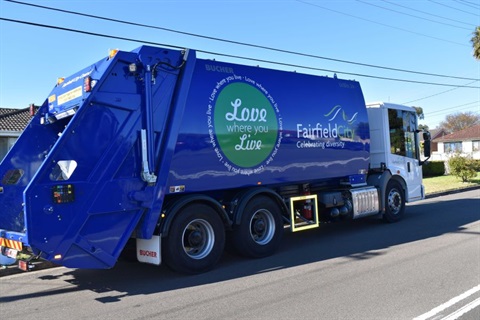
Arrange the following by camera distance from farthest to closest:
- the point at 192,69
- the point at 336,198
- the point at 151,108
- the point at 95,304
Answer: the point at 336,198 < the point at 192,69 < the point at 151,108 < the point at 95,304

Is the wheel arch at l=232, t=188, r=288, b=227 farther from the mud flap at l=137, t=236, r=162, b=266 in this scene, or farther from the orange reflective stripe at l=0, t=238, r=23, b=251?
the orange reflective stripe at l=0, t=238, r=23, b=251

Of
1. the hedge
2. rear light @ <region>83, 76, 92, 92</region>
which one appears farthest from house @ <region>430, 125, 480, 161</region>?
rear light @ <region>83, 76, 92, 92</region>

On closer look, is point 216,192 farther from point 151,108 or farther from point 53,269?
point 53,269

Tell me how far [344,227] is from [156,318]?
23.5 ft

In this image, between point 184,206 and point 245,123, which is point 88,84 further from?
point 245,123

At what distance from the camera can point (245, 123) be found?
754 centimetres

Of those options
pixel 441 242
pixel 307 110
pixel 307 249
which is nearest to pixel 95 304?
pixel 307 249

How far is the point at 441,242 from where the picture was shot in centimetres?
847

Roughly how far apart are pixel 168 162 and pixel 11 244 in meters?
2.44

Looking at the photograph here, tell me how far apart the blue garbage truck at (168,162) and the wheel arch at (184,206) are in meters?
0.02

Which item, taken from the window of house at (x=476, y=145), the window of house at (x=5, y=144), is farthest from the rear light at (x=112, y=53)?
the window of house at (x=476, y=145)

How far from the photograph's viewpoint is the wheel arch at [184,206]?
6371 millimetres

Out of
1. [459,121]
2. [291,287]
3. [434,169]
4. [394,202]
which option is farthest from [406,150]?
[459,121]

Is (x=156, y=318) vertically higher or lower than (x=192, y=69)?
lower
